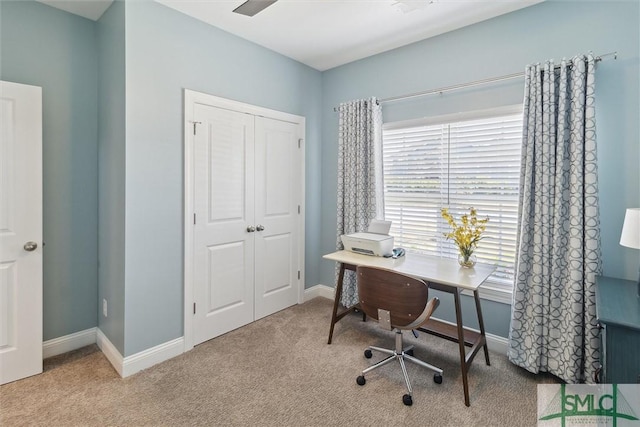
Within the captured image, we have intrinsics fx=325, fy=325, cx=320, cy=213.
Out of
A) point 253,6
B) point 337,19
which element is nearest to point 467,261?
point 337,19

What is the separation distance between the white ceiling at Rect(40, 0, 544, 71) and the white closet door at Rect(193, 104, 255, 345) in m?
0.72

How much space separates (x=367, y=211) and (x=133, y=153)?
6.90ft

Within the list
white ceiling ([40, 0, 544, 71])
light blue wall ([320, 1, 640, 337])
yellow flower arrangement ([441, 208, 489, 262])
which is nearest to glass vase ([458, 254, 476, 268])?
yellow flower arrangement ([441, 208, 489, 262])

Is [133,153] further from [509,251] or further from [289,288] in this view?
[509,251]

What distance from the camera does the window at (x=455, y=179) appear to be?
257cm

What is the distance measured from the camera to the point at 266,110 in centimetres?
315

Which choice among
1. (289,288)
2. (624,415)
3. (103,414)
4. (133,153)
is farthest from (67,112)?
(624,415)

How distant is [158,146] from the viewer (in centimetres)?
241

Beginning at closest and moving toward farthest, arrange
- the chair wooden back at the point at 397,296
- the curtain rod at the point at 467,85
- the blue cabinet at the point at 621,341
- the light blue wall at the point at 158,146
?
the blue cabinet at the point at 621,341 → the chair wooden back at the point at 397,296 → the curtain rod at the point at 467,85 → the light blue wall at the point at 158,146

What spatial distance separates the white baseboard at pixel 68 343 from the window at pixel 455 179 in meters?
2.83

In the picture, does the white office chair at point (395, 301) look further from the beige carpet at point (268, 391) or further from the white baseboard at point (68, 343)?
the white baseboard at point (68, 343)

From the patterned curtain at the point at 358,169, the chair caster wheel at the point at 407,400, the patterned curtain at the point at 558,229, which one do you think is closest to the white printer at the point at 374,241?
the patterned curtain at the point at 358,169

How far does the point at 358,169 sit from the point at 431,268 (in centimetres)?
130

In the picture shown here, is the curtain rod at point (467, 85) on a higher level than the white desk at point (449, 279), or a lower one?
higher
